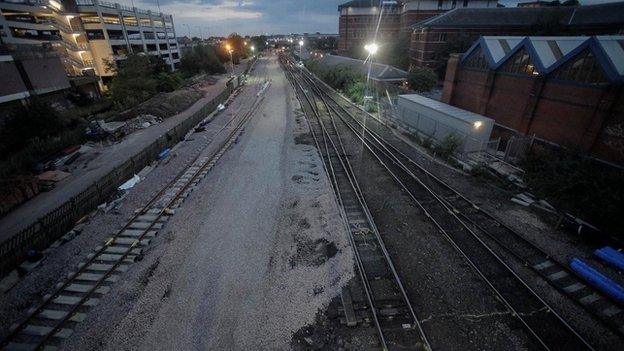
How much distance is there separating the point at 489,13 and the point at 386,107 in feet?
121

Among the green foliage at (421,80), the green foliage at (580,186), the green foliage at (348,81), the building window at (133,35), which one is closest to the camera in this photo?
the green foliage at (580,186)

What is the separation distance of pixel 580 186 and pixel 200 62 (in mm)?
73441

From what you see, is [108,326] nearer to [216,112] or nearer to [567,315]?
[567,315]

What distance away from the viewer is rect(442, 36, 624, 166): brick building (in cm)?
1769

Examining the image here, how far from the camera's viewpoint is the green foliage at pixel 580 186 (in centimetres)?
1262

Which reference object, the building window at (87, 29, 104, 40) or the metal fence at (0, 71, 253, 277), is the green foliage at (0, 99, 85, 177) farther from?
the building window at (87, 29, 104, 40)

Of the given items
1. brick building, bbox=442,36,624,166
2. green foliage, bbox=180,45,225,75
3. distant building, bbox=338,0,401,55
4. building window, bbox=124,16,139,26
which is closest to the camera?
brick building, bbox=442,36,624,166

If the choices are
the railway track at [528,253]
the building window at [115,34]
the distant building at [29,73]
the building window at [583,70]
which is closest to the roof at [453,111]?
the building window at [583,70]

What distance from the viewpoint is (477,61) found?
1082 inches

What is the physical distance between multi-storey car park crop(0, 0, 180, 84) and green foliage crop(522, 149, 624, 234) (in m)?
54.5

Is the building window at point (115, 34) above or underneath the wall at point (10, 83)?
above

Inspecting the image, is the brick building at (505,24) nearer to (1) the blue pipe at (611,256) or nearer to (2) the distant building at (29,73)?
(1) the blue pipe at (611,256)

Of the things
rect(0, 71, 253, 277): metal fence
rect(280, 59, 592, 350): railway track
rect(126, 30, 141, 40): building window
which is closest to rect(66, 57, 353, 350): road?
rect(0, 71, 253, 277): metal fence

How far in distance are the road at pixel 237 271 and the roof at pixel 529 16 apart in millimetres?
50982
